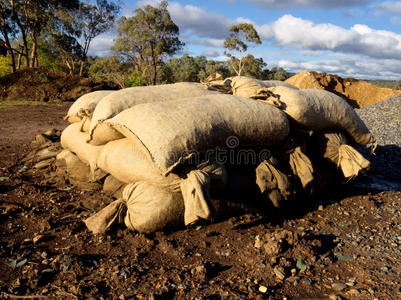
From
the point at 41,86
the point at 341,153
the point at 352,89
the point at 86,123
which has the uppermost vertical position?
the point at 352,89

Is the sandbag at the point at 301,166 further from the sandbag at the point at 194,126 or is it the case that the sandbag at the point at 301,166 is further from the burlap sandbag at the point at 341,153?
the burlap sandbag at the point at 341,153

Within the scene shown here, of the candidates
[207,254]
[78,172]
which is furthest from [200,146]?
[78,172]

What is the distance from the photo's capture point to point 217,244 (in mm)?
2838

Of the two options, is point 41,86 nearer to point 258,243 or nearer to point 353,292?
point 258,243

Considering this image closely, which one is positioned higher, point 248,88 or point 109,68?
point 248,88

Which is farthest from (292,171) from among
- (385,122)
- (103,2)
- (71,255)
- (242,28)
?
(103,2)

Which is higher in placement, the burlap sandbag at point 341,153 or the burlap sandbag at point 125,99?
the burlap sandbag at point 125,99

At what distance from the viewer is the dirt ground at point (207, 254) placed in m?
2.16

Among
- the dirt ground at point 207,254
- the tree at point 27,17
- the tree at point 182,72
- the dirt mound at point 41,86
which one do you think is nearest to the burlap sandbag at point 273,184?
the dirt ground at point 207,254

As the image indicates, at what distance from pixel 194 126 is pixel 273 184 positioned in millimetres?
1134

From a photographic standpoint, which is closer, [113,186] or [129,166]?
[129,166]

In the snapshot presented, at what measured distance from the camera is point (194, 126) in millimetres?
2887

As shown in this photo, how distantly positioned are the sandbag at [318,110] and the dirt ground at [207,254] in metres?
1.02

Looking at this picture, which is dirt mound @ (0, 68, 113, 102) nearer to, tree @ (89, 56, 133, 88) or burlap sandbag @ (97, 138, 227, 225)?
tree @ (89, 56, 133, 88)
